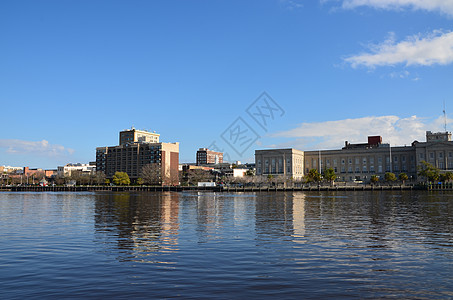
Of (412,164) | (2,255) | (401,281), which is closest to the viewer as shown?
(401,281)

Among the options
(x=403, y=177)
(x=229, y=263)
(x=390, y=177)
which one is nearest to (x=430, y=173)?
(x=403, y=177)

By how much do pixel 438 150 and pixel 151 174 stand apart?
129 meters

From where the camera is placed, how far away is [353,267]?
51.6 feet

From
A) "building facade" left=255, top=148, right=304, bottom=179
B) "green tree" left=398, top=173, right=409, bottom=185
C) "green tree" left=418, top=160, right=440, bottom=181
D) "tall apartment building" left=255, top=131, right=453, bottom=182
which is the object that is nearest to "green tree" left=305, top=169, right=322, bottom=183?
"building facade" left=255, top=148, right=304, bottom=179

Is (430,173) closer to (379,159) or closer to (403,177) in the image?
(403,177)

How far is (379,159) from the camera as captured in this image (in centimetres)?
18138

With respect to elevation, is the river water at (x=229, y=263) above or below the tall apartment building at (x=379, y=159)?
below

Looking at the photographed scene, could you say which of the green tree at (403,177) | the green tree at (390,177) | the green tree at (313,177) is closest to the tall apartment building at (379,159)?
the green tree at (403,177)

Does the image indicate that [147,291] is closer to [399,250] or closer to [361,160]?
[399,250]

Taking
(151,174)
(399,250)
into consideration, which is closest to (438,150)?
(151,174)

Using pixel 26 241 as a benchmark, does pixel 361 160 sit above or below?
above

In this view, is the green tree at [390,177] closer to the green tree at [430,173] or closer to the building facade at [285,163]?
the green tree at [430,173]

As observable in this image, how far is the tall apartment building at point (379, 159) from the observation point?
160875 mm

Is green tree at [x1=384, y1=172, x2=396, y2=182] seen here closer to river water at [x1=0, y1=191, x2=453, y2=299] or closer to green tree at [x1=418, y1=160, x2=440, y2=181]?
green tree at [x1=418, y1=160, x2=440, y2=181]
